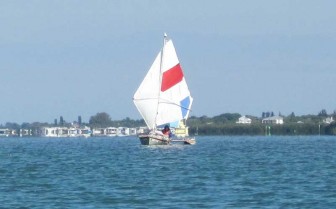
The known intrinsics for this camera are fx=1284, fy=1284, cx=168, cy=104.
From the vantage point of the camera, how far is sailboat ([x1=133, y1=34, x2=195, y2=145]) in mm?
87625

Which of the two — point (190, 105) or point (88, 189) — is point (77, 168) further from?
point (190, 105)

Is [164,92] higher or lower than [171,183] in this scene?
higher

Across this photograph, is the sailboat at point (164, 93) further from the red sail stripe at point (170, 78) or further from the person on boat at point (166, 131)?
the person on boat at point (166, 131)

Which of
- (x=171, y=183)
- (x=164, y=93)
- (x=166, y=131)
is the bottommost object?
(x=171, y=183)

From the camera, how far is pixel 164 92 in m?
87.9

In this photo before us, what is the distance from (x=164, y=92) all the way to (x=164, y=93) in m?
0.07

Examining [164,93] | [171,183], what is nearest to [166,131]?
[164,93]

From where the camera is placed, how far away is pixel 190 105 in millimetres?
89938

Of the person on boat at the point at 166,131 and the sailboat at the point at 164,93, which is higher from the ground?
the sailboat at the point at 164,93

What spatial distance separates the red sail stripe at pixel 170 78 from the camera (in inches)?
3475

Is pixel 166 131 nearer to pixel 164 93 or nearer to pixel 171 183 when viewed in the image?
pixel 164 93

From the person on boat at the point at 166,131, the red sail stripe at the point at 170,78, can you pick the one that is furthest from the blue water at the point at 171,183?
the red sail stripe at the point at 170,78

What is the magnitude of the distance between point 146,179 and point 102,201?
31.5 feet

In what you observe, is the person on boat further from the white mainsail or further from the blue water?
the blue water
